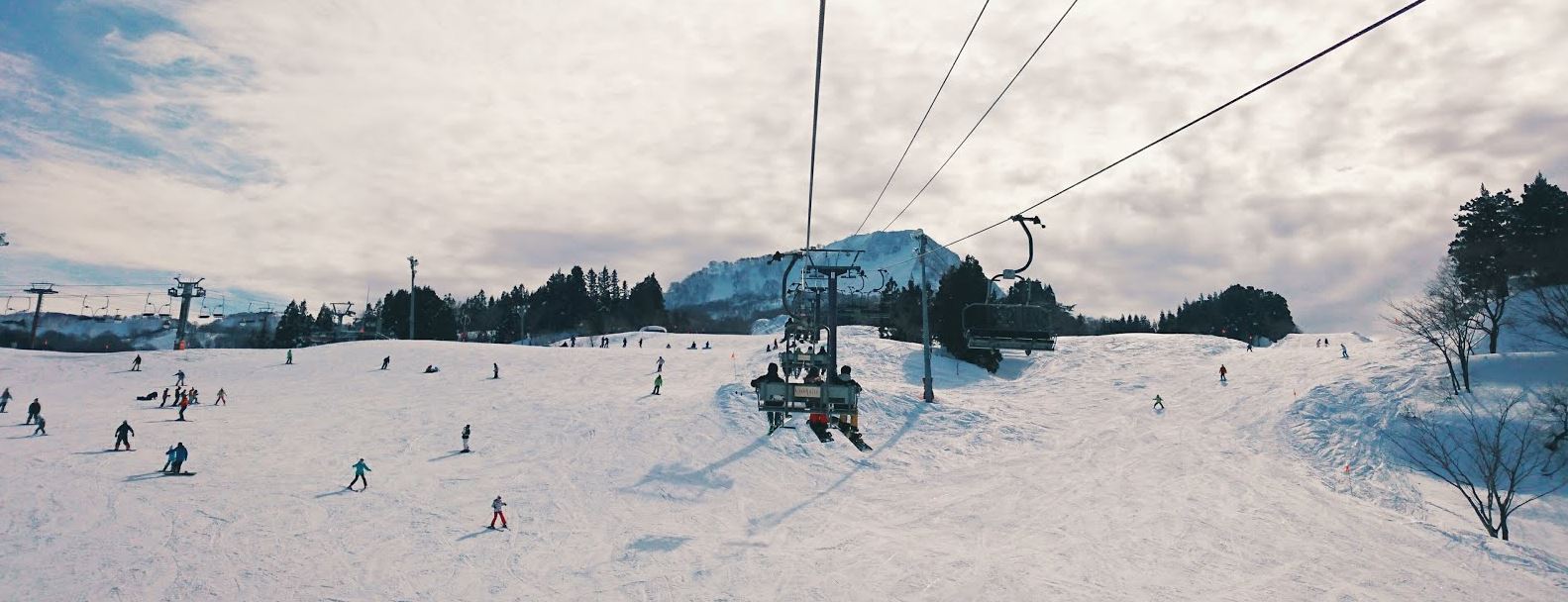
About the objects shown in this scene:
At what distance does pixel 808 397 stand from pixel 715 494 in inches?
465

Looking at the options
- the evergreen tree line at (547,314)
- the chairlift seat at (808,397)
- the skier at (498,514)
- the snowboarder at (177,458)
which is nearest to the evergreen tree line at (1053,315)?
the chairlift seat at (808,397)

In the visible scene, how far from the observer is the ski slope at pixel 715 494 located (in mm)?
20797

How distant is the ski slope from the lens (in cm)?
2080

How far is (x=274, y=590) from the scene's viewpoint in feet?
61.0

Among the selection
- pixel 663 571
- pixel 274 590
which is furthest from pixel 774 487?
pixel 274 590

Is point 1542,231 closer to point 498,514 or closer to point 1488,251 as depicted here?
point 1488,251

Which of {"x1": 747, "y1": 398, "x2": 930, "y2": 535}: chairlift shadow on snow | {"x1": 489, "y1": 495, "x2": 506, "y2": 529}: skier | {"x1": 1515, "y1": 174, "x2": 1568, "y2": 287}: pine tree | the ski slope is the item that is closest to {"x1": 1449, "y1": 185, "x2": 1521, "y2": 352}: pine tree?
{"x1": 1515, "y1": 174, "x2": 1568, "y2": 287}: pine tree

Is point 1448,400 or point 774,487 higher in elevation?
point 1448,400

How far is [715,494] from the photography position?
30.5 m

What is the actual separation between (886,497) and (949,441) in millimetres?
10417

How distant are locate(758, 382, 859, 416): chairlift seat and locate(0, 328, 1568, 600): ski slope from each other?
4.81 metres

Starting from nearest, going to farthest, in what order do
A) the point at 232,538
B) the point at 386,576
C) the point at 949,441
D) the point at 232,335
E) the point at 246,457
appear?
the point at 386,576, the point at 232,538, the point at 246,457, the point at 949,441, the point at 232,335

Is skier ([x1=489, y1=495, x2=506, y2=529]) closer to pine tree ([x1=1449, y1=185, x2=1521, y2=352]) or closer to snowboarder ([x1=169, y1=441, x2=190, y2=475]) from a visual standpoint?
snowboarder ([x1=169, y1=441, x2=190, y2=475])

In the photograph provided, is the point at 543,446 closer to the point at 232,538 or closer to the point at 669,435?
the point at 669,435
